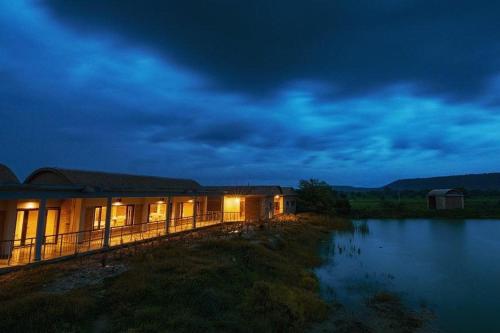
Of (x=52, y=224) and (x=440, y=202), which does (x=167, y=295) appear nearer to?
(x=52, y=224)

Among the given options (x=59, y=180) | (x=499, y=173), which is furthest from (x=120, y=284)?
(x=499, y=173)

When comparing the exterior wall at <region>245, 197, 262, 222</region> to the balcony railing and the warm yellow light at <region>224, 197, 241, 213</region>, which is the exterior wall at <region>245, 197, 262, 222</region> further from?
the balcony railing

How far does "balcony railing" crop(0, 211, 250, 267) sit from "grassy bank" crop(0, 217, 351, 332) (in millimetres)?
1306

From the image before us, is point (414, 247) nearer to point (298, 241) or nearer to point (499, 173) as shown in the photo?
point (298, 241)

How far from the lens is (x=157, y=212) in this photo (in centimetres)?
2289

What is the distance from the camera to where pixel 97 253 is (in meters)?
14.6

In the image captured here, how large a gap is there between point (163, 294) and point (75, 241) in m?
8.72

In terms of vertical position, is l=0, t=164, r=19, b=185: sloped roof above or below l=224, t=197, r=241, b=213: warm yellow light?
above

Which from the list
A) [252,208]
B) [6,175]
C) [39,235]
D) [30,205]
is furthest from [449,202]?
[6,175]

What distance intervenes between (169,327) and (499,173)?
211m

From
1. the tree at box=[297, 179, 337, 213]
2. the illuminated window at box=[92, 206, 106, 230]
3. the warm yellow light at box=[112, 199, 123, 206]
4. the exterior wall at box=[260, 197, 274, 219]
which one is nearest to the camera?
the illuminated window at box=[92, 206, 106, 230]

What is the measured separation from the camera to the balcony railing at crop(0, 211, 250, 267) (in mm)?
12430

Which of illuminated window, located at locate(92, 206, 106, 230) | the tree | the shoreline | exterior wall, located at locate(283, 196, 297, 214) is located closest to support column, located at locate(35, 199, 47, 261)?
the shoreline

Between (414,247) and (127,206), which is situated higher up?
(127,206)
